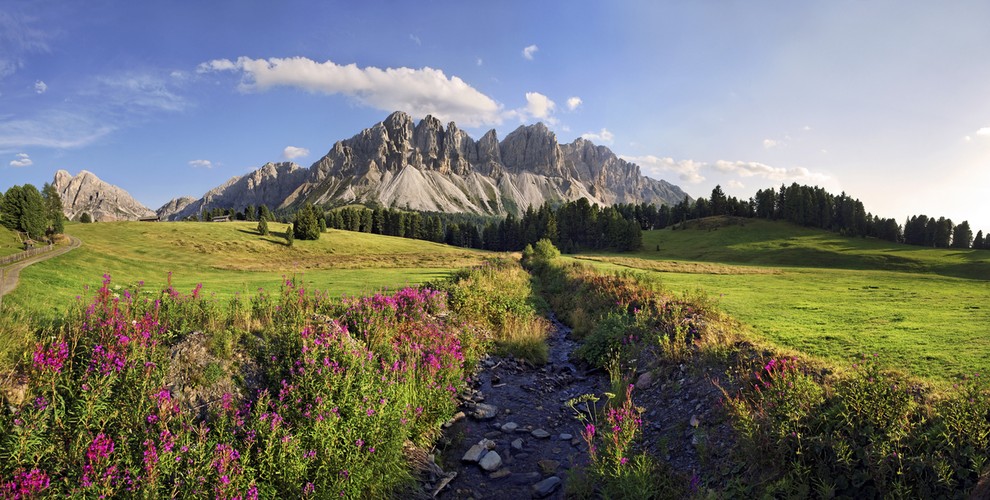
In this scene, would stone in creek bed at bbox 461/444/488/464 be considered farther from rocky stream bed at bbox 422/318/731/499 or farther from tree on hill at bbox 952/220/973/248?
tree on hill at bbox 952/220/973/248

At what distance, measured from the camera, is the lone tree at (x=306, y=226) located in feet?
295

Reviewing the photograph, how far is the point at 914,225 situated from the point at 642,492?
131 meters

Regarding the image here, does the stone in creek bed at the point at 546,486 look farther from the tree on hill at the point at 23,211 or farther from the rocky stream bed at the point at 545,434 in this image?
the tree on hill at the point at 23,211

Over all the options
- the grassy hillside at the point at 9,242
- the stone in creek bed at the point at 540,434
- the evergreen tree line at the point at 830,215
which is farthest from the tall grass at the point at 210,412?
the evergreen tree line at the point at 830,215

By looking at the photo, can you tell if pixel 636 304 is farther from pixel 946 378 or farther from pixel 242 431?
pixel 242 431

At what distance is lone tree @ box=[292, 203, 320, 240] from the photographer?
295ft

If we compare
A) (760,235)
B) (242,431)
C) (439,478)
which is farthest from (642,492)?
(760,235)

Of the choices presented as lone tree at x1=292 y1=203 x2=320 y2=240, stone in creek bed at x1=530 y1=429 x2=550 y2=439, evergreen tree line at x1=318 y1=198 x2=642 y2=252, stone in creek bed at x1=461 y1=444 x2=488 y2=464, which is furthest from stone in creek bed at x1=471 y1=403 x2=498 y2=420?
evergreen tree line at x1=318 y1=198 x2=642 y2=252

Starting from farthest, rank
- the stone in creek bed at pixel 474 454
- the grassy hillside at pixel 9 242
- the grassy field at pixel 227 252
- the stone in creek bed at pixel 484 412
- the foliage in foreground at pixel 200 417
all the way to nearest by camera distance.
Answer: the grassy field at pixel 227 252
the grassy hillside at pixel 9 242
the stone in creek bed at pixel 484 412
the stone in creek bed at pixel 474 454
the foliage in foreground at pixel 200 417

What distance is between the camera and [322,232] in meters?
99.8

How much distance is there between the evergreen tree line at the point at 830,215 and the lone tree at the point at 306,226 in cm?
11441

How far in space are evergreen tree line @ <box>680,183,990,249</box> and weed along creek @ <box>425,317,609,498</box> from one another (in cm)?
12410

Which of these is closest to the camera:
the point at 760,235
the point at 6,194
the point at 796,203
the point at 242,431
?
the point at 242,431

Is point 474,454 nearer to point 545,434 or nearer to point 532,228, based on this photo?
point 545,434
